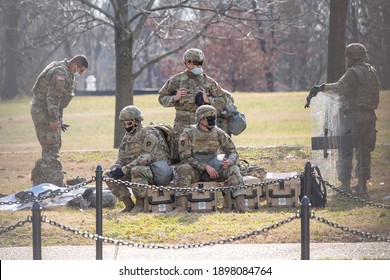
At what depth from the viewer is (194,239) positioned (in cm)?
1156

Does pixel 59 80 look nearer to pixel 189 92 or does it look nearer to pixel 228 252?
pixel 189 92

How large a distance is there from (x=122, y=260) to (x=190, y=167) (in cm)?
285

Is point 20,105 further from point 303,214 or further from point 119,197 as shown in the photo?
point 303,214

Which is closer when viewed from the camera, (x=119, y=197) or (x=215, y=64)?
(x=119, y=197)

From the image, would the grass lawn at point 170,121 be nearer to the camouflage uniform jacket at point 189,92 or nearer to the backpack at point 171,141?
the backpack at point 171,141

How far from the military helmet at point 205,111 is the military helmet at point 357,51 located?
107 inches

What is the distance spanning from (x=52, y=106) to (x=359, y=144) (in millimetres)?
4333

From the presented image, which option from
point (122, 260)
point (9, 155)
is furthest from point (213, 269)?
point (9, 155)

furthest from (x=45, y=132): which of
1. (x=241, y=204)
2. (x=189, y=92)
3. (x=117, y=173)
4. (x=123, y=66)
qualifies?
(x=123, y=66)

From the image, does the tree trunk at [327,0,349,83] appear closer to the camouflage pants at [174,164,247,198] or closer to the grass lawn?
the grass lawn

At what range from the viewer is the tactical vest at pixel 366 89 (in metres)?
15.0

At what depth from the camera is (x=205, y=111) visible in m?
13.1

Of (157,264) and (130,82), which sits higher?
(130,82)

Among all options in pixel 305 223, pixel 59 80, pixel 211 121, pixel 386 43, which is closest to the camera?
pixel 305 223
